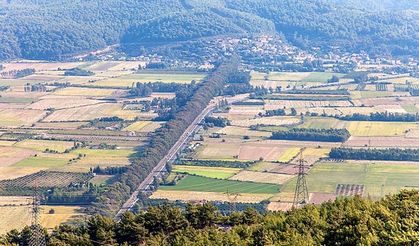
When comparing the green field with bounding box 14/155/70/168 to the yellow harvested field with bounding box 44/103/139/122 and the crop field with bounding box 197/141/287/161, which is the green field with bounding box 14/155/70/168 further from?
the yellow harvested field with bounding box 44/103/139/122

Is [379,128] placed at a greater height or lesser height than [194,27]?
lesser

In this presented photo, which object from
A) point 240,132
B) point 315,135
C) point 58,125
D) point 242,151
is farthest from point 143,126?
point 315,135

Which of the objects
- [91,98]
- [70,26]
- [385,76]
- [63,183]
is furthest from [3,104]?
[70,26]

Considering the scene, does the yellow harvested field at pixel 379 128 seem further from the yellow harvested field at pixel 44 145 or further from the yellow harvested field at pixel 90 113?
the yellow harvested field at pixel 44 145

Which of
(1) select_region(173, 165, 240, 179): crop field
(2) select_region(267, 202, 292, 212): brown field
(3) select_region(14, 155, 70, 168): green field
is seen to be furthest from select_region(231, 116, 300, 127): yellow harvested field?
(2) select_region(267, 202, 292, 212): brown field

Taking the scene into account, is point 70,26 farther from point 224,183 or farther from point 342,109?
point 224,183

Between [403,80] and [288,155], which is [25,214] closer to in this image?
[288,155]

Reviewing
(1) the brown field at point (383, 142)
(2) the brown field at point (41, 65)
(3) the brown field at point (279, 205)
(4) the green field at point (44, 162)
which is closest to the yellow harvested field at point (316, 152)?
(1) the brown field at point (383, 142)
